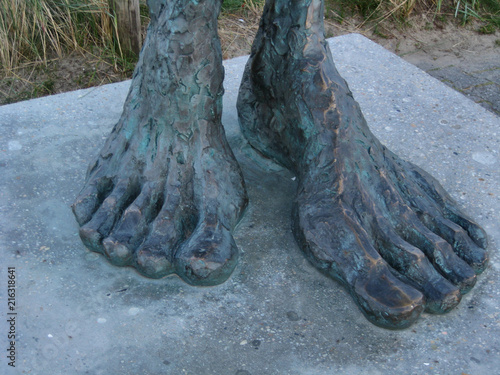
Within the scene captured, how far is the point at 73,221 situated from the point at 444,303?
3.43ft

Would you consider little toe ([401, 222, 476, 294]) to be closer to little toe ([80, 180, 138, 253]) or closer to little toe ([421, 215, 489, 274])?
little toe ([421, 215, 489, 274])

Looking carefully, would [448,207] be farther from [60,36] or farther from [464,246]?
[60,36]

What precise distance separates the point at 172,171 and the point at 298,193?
358mm

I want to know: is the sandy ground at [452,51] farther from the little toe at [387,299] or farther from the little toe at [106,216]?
the little toe at [106,216]

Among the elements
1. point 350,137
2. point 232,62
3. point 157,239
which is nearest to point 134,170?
point 157,239

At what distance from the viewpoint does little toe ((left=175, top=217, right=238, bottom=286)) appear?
4.95 ft

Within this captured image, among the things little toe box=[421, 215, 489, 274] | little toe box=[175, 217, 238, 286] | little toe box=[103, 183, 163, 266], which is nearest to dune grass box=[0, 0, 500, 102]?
little toe box=[103, 183, 163, 266]

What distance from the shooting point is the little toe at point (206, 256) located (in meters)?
1.51

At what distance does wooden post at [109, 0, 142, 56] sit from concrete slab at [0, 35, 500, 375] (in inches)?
51.8

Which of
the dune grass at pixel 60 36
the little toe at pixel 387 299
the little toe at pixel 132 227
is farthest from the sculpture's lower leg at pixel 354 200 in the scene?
the dune grass at pixel 60 36

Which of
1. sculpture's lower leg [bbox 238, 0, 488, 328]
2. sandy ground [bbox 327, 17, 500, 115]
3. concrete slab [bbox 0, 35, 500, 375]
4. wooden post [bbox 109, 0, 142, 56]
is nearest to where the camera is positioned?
concrete slab [bbox 0, 35, 500, 375]

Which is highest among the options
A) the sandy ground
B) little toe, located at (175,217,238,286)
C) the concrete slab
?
little toe, located at (175,217,238,286)

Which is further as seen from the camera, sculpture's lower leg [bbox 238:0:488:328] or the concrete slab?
sculpture's lower leg [bbox 238:0:488:328]

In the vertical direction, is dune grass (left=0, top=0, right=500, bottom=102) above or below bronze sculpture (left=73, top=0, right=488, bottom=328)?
below
